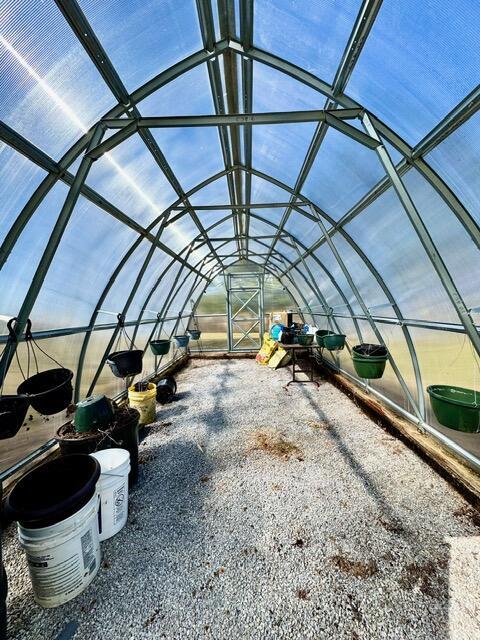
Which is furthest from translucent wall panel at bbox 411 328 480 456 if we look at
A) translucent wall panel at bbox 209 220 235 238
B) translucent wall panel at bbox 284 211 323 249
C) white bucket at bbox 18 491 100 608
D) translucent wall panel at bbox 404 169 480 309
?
translucent wall panel at bbox 209 220 235 238

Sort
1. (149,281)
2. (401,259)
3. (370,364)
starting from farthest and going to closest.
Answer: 1. (149,281)
2. (370,364)
3. (401,259)

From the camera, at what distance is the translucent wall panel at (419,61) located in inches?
60.0

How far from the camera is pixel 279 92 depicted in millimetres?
2676

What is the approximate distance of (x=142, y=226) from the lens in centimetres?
405

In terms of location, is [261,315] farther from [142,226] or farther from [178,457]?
[178,457]

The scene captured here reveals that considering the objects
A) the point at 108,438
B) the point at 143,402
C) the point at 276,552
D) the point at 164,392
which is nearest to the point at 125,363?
the point at 143,402

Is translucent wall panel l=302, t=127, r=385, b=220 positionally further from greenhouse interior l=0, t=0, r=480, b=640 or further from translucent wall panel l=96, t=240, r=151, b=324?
translucent wall panel l=96, t=240, r=151, b=324

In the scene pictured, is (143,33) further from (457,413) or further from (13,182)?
(457,413)

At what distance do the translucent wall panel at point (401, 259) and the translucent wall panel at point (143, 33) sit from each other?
2.32m

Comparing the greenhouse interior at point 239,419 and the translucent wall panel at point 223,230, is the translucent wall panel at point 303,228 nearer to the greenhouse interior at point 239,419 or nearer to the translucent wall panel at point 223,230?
the greenhouse interior at point 239,419

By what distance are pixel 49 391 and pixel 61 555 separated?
3.87 feet

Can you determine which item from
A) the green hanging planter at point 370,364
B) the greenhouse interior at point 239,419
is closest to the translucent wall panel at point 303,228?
the greenhouse interior at point 239,419

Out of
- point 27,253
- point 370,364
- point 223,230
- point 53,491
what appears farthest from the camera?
point 223,230

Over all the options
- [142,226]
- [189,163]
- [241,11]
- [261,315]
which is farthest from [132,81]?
[261,315]
